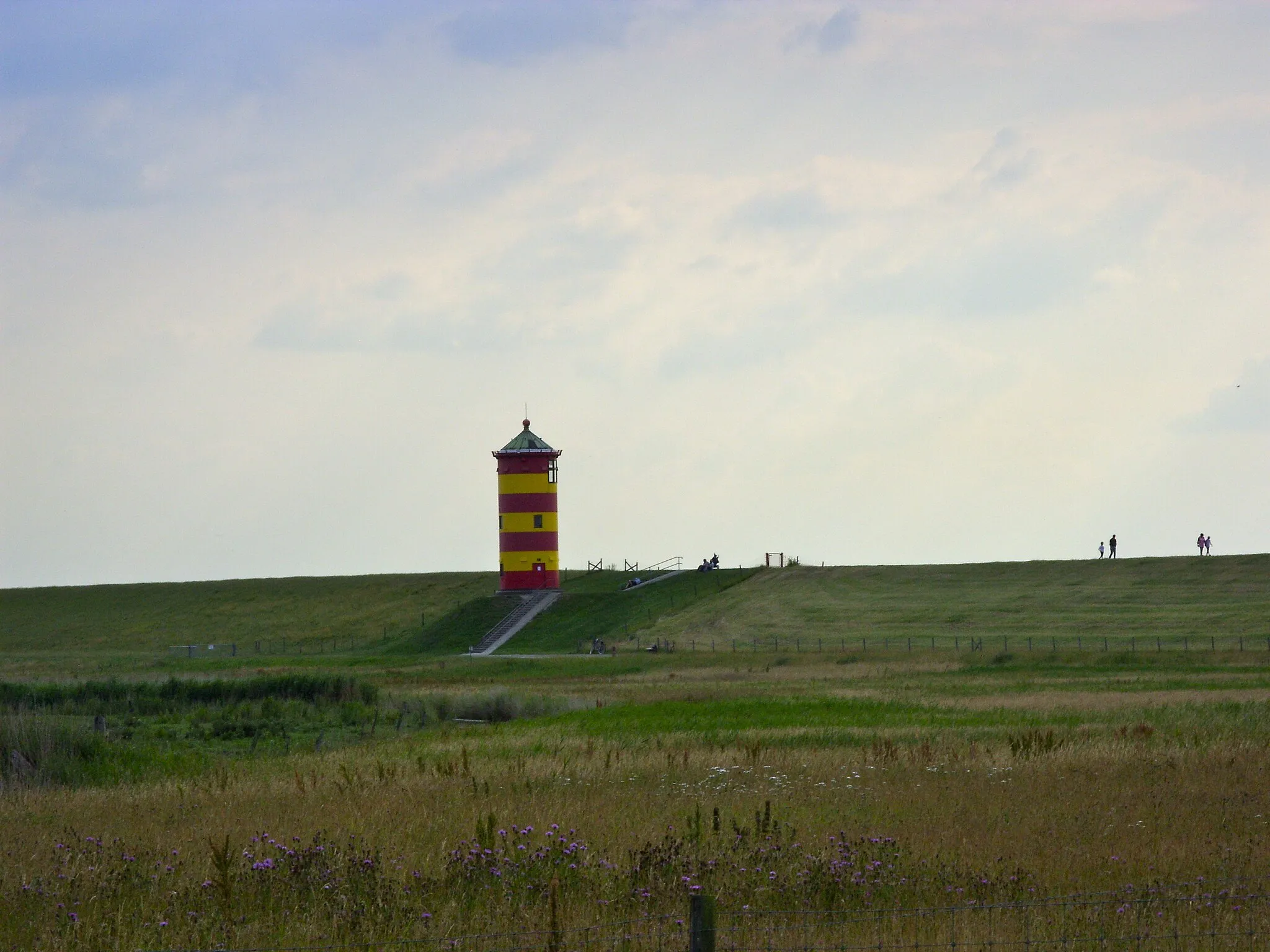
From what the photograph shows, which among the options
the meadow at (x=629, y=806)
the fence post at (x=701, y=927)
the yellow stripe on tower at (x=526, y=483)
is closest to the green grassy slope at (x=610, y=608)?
the yellow stripe on tower at (x=526, y=483)

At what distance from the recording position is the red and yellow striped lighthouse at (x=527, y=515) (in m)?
88.2

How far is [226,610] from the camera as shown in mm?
108250

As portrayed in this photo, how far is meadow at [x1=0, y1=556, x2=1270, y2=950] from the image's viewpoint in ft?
42.0

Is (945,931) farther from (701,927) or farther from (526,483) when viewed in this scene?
(526,483)

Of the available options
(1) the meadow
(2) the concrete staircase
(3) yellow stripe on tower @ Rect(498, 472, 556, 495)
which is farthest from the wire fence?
(3) yellow stripe on tower @ Rect(498, 472, 556, 495)

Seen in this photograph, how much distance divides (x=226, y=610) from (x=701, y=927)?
10274 centimetres

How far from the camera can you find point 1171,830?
16.0 meters

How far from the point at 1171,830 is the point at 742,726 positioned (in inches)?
612

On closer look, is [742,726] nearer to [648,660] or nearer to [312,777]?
[312,777]

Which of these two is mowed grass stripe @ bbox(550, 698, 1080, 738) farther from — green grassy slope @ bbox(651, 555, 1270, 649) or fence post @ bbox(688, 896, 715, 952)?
green grassy slope @ bbox(651, 555, 1270, 649)

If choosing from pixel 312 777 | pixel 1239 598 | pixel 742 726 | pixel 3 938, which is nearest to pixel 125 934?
pixel 3 938

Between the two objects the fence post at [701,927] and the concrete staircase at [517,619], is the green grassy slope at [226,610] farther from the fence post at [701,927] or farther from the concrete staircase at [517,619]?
the fence post at [701,927]

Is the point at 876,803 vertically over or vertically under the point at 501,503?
under

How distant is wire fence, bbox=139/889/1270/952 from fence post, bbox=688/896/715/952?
4.36ft
